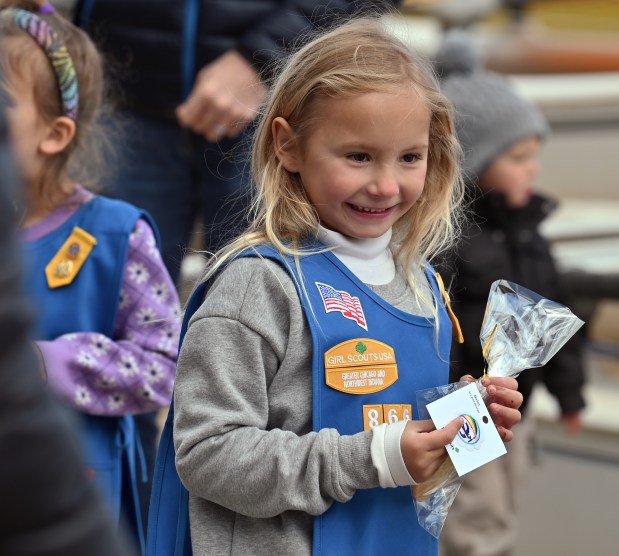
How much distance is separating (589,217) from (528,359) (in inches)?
177

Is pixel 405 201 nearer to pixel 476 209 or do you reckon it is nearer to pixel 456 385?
pixel 456 385

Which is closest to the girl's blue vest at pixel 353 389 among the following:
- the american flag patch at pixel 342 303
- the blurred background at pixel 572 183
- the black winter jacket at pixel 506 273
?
the american flag patch at pixel 342 303

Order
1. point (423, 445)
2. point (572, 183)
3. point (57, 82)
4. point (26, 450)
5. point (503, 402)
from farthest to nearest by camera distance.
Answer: point (572, 183), point (57, 82), point (503, 402), point (423, 445), point (26, 450)

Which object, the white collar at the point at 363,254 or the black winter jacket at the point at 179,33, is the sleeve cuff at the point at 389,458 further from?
the black winter jacket at the point at 179,33

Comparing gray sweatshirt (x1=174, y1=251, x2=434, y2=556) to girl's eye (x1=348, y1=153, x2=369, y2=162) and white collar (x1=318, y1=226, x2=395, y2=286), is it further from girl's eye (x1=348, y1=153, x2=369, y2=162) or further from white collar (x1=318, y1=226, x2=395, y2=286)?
girl's eye (x1=348, y1=153, x2=369, y2=162)

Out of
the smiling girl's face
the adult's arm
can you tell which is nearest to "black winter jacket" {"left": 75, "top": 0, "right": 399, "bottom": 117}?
the smiling girl's face

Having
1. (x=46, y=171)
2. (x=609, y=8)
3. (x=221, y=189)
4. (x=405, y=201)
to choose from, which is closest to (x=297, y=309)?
(x=405, y=201)

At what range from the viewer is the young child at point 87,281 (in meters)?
2.38

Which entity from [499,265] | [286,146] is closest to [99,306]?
[286,146]

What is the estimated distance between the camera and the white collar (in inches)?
79.4

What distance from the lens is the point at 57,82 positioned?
254cm

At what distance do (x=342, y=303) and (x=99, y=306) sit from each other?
0.70 m

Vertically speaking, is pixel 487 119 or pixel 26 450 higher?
pixel 26 450

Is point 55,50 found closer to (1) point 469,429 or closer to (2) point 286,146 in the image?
(2) point 286,146
